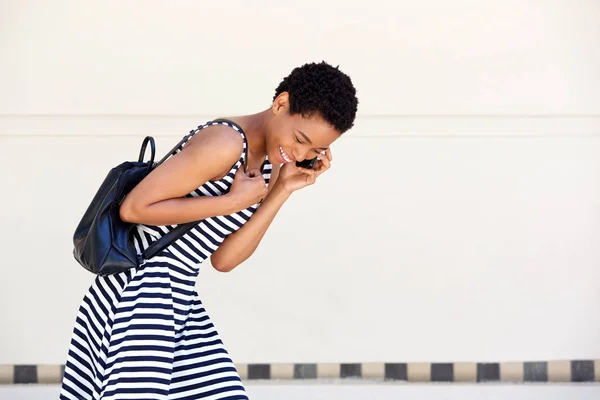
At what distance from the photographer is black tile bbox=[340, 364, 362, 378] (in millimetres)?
4691

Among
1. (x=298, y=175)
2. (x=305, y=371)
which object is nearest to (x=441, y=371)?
(x=305, y=371)

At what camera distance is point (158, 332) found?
2.70 metres

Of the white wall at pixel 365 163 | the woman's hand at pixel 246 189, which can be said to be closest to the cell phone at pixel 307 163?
the woman's hand at pixel 246 189

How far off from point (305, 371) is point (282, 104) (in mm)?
2220

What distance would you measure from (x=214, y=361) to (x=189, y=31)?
6.88ft

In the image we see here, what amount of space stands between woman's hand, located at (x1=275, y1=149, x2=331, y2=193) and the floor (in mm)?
1942

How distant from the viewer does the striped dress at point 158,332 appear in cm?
267

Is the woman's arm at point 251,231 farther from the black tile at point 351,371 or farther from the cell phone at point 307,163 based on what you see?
the black tile at point 351,371

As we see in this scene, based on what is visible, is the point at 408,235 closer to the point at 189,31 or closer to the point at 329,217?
the point at 329,217

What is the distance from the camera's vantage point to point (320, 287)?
4.64 meters

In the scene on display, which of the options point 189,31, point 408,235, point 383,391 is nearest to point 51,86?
point 189,31

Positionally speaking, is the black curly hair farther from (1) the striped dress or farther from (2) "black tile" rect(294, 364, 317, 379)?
(2) "black tile" rect(294, 364, 317, 379)

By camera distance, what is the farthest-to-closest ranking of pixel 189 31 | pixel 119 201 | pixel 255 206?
pixel 189 31, pixel 255 206, pixel 119 201

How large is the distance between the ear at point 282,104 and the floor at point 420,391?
222 cm
